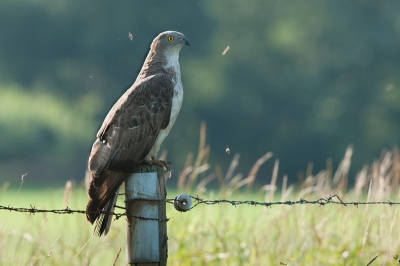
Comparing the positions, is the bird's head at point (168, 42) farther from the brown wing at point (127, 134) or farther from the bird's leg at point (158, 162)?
the bird's leg at point (158, 162)

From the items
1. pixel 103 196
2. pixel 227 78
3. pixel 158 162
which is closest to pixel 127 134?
pixel 158 162

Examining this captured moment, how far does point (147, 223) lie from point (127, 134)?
2.67ft

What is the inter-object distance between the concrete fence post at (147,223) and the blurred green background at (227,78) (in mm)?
22569

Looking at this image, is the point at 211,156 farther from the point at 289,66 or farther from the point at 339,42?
the point at 339,42

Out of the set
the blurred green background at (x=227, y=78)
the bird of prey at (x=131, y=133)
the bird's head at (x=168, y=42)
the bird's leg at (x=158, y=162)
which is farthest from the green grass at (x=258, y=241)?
the blurred green background at (x=227, y=78)

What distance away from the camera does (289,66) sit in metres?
27.0

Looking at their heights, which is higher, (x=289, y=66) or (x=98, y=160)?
(x=289, y=66)

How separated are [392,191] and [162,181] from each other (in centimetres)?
318

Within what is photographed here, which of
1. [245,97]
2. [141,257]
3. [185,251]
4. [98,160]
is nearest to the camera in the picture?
[141,257]

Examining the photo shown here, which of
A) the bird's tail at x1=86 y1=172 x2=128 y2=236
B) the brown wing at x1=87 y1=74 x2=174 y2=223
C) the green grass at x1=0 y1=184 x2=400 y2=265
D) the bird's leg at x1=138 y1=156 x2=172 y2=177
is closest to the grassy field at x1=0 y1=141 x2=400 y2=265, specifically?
the green grass at x1=0 y1=184 x2=400 y2=265

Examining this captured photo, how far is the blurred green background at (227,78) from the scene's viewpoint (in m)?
25.4

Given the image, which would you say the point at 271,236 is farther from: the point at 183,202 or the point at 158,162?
the point at 183,202

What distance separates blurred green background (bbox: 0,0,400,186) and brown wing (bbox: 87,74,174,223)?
21.7 metres

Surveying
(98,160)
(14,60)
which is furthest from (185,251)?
(14,60)
